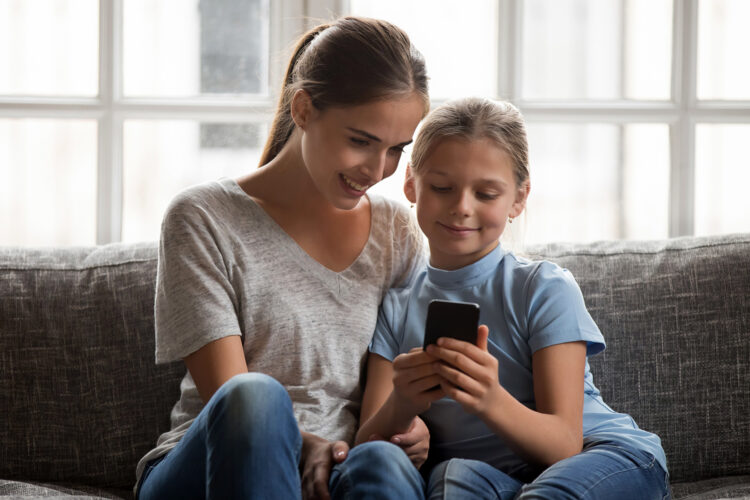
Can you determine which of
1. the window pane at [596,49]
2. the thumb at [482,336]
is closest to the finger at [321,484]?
the thumb at [482,336]

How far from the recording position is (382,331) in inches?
62.4

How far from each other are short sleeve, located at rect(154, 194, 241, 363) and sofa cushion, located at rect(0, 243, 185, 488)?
11.4 inches

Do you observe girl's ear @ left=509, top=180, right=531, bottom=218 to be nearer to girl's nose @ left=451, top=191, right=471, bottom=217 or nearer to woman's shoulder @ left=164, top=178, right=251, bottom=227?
girl's nose @ left=451, top=191, right=471, bottom=217

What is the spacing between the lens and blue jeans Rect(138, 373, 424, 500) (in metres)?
1.09

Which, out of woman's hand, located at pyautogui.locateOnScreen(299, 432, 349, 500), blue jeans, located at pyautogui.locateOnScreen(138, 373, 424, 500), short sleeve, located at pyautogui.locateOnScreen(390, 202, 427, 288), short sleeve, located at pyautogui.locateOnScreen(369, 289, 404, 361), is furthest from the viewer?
short sleeve, located at pyautogui.locateOnScreen(390, 202, 427, 288)

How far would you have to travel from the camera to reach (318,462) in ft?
4.45

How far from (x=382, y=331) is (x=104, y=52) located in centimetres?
116

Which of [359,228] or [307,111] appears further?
[359,228]

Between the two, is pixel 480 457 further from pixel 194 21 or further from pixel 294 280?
pixel 194 21

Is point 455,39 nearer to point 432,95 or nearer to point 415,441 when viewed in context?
point 432,95

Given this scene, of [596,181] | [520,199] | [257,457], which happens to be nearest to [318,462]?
[257,457]

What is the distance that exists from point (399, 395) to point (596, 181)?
3.79 feet

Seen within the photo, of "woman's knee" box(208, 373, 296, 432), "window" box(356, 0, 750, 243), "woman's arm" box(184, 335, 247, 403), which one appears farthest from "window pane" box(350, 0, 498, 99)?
"woman's knee" box(208, 373, 296, 432)

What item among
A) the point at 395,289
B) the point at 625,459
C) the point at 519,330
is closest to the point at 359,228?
the point at 395,289
